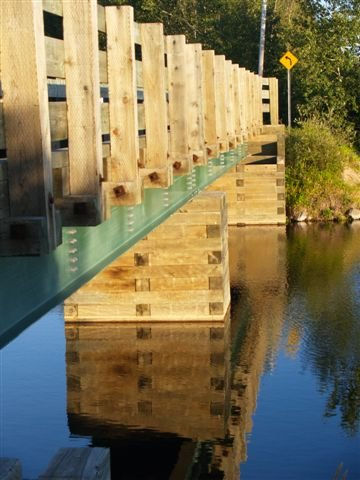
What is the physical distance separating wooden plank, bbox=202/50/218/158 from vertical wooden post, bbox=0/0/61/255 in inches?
369

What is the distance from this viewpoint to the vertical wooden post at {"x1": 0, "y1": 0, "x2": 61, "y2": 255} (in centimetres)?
538

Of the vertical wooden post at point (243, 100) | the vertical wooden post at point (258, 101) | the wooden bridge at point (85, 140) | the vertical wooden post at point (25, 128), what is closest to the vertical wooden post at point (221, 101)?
the wooden bridge at point (85, 140)

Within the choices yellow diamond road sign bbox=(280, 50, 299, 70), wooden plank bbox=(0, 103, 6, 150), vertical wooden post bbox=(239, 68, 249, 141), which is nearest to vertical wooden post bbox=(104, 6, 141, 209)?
wooden plank bbox=(0, 103, 6, 150)

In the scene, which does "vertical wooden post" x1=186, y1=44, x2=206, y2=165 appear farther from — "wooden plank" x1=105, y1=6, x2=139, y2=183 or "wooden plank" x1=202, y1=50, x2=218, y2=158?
"wooden plank" x1=105, y1=6, x2=139, y2=183

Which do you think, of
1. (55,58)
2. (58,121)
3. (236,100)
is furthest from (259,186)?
(55,58)

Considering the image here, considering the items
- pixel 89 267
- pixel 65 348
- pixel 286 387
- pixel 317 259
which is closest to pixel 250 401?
pixel 286 387

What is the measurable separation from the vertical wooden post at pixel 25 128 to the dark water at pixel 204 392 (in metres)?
7.28

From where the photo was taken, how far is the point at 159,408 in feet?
51.8

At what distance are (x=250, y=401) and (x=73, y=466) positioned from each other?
1018cm

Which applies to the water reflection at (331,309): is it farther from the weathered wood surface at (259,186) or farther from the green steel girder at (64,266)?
the green steel girder at (64,266)

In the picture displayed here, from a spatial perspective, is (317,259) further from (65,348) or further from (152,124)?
(152,124)

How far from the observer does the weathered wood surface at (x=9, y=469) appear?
5395 millimetres

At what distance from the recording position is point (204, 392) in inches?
650

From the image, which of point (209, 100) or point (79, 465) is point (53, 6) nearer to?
point (79, 465)
